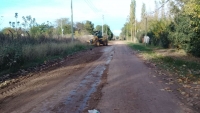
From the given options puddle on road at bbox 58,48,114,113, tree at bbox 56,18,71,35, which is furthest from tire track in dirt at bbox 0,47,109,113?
tree at bbox 56,18,71,35

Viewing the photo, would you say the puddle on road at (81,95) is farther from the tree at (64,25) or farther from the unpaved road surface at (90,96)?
the tree at (64,25)

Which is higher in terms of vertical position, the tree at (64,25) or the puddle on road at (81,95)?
the tree at (64,25)

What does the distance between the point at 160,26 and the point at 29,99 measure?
3241 cm

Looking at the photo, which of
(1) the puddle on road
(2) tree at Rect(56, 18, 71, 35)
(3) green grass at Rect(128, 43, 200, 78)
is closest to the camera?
(1) the puddle on road

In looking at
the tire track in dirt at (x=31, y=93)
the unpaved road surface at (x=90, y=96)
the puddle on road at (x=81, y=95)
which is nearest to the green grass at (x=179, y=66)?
the unpaved road surface at (x=90, y=96)

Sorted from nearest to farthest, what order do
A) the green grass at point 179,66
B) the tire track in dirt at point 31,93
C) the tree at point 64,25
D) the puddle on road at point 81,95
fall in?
the puddle on road at point 81,95, the tire track in dirt at point 31,93, the green grass at point 179,66, the tree at point 64,25

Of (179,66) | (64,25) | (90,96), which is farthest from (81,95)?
(64,25)

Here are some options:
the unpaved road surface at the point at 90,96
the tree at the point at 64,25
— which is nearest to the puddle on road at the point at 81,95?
the unpaved road surface at the point at 90,96

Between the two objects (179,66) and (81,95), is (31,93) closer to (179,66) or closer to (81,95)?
(81,95)

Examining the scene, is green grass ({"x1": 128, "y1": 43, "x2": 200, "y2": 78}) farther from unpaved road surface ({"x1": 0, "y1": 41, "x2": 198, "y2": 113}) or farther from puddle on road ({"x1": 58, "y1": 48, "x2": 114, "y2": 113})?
puddle on road ({"x1": 58, "y1": 48, "x2": 114, "y2": 113})

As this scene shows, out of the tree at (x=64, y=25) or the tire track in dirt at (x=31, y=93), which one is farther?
Result: the tree at (x=64, y=25)

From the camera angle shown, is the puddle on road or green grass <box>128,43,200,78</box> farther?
green grass <box>128,43,200,78</box>

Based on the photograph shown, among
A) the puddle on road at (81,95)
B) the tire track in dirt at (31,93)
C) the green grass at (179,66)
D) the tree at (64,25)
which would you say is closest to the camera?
the puddle on road at (81,95)

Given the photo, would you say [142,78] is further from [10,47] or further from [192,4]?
[10,47]
